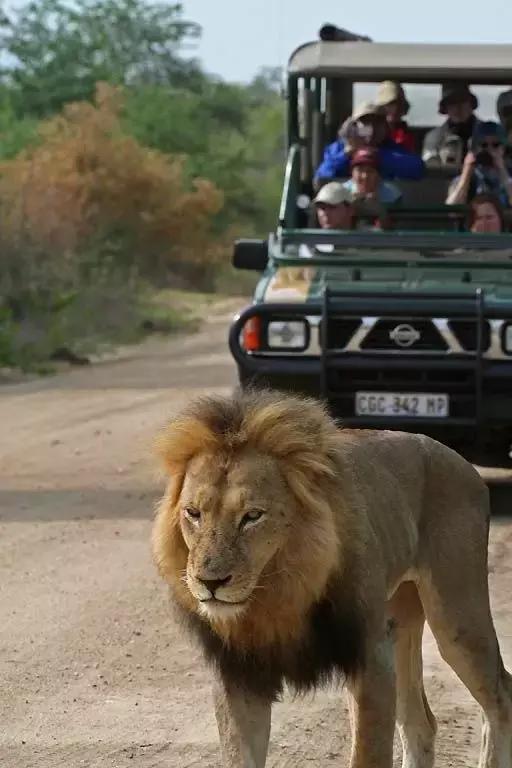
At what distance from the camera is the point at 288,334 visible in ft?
24.9

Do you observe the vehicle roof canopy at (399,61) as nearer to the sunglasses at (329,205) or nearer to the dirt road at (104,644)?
the sunglasses at (329,205)

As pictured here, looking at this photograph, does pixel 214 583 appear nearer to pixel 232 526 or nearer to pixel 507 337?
pixel 232 526

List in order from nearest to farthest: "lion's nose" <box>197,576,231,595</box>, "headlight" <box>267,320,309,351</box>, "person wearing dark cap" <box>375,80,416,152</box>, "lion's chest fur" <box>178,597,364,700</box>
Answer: "lion's nose" <box>197,576,231,595</box>, "lion's chest fur" <box>178,597,364,700</box>, "headlight" <box>267,320,309,351</box>, "person wearing dark cap" <box>375,80,416,152</box>

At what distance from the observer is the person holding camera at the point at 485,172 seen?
29.0 ft

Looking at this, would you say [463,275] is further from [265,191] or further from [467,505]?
[265,191]

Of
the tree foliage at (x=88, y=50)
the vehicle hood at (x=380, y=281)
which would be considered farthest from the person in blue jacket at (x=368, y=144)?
the tree foliage at (x=88, y=50)

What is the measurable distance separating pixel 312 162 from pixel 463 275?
1760 mm

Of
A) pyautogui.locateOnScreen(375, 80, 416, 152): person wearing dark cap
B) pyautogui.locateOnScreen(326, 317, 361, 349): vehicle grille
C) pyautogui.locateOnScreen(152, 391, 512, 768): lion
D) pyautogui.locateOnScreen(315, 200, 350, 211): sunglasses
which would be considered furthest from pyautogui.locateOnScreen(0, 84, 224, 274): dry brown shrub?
pyautogui.locateOnScreen(152, 391, 512, 768): lion

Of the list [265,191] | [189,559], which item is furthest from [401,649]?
[265,191]

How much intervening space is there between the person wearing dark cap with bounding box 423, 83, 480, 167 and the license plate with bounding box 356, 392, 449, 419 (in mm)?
2276

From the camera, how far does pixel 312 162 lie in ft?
30.8

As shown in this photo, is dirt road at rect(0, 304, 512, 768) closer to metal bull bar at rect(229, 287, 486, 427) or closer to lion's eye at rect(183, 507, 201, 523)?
lion's eye at rect(183, 507, 201, 523)

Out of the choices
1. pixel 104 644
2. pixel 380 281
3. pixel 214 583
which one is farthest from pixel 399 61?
pixel 214 583

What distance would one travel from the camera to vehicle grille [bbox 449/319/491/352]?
744cm
